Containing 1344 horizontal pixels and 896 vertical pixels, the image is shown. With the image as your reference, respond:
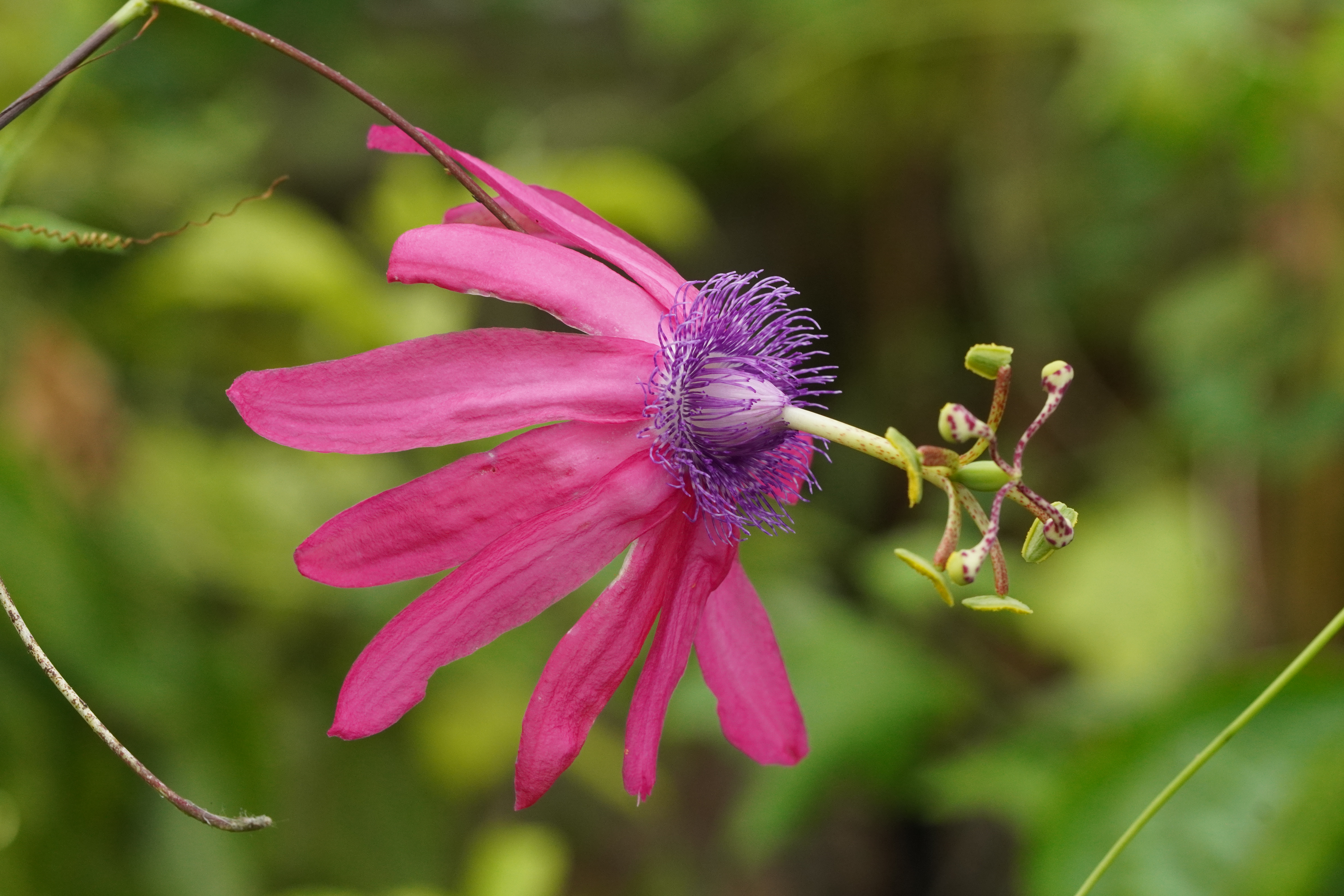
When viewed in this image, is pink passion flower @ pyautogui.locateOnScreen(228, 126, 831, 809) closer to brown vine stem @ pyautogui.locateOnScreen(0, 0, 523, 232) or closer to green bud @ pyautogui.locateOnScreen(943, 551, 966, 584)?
brown vine stem @ pyautogui.locateOnScreen(0, 0, 523, 232)

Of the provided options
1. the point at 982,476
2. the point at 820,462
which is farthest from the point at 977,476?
the point at 820,462

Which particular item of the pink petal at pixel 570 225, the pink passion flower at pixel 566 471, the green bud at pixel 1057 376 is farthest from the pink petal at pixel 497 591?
the green bud at pixel 1057 376

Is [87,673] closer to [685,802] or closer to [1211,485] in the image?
[685,802]

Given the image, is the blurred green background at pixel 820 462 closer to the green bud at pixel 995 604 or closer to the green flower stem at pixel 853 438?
the green flower stem at pixel 853 438

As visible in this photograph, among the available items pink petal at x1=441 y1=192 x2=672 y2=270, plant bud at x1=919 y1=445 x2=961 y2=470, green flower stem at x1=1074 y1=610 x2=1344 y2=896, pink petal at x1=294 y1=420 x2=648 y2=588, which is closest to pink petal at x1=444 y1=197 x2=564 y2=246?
pink petal at x1=441 y1=192 x2=672 y2=270

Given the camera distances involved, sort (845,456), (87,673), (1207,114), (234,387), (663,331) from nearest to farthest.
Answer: (234,387)
(663,331)
(87,673)
(1207,114)
(845,456)

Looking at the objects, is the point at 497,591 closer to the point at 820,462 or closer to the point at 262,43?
the point at 262,43

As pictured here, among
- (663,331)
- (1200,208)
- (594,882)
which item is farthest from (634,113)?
(663,331)

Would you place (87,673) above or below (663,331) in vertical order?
below
